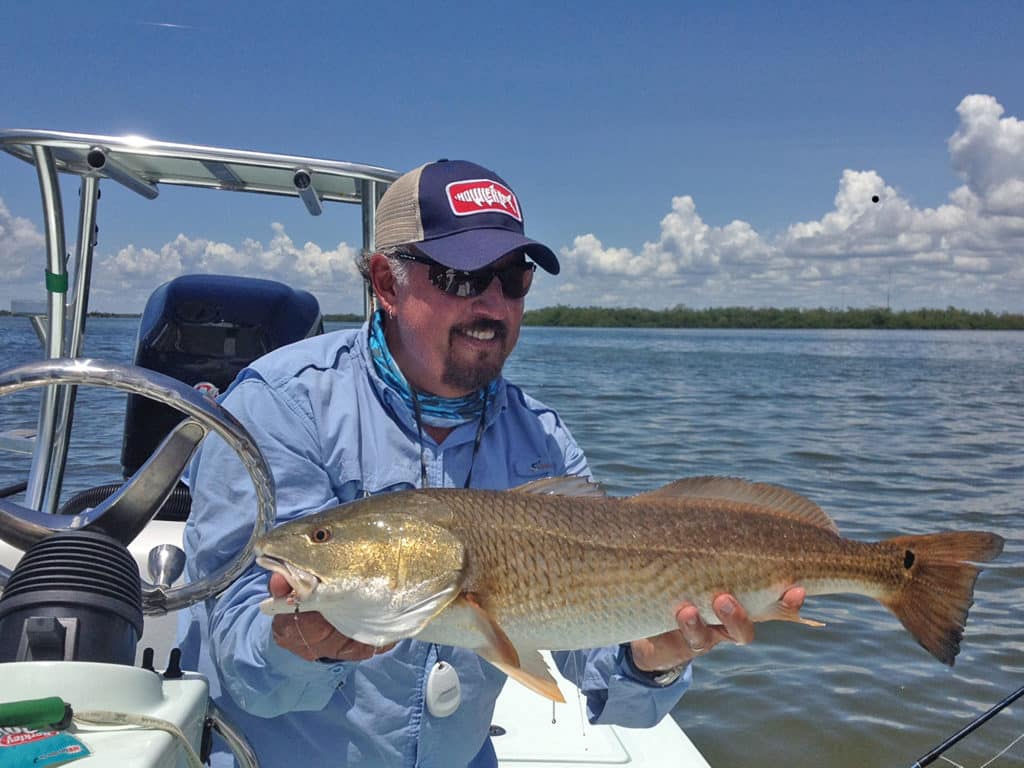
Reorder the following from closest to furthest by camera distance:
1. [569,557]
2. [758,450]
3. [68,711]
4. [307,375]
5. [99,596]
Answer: [68,711]
[99,596]
[569,557]
[307,375]
[758,450]

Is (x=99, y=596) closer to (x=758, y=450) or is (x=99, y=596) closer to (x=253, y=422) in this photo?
(x=253, y=422)

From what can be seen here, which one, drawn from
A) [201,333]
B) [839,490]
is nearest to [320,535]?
[201,333]

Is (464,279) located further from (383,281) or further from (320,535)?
(320,535)

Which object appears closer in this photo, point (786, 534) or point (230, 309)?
point (786, 534)

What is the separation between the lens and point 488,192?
2795 mm

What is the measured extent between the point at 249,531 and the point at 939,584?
1.85m

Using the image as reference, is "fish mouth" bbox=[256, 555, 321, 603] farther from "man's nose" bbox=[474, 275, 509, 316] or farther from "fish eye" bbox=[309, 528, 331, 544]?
"man's nose" bbox=[474, 275, 509, 316]

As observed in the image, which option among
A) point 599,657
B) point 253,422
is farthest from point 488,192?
point 599,657

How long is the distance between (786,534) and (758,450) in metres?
15.7

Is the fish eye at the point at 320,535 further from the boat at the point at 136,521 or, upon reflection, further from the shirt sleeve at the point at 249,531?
the shirt sleeve at the point at 249,531

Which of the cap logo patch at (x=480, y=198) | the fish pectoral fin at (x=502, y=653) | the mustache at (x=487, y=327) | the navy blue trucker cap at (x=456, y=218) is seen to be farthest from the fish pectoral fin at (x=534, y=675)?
the cap logo patch at (x=480, y=198)

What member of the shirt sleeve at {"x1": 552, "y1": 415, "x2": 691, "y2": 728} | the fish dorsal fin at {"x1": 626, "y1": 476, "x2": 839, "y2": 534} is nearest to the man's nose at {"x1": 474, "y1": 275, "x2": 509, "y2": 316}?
the shirt sleeve at {"x1": 552, "y1": 415, "x2": 691, "y2": 728}

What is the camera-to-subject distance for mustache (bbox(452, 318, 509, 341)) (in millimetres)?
2703

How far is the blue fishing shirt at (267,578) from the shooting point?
230 cm
